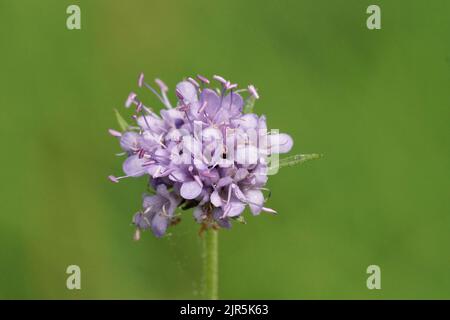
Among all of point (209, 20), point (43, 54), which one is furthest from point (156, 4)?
point (43, 54)

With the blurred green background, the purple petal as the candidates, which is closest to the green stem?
the purple petal

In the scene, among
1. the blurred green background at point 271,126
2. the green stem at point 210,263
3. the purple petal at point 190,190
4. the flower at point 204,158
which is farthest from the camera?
the blurred green background at point 271,126

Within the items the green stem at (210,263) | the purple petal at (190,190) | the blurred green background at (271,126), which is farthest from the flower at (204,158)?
the blurred green background at (271,126)

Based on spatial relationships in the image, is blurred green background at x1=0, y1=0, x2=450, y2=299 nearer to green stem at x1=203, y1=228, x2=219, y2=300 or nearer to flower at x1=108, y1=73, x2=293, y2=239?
green stem at x1=203, y1=228, x2=219, y2=300

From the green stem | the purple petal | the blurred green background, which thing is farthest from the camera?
the blurred green background

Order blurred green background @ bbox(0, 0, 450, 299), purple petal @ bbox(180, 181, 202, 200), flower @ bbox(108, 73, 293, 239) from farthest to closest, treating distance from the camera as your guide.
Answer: blurred green background @ bbox(0, 0, 450, 299)
flower @ bbox(108, 73, 293, 239)
purple petal @ bbox(180, 181, 202, 200)

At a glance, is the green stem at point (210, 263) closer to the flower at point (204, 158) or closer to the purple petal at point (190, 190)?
the flower at point (204, 158)

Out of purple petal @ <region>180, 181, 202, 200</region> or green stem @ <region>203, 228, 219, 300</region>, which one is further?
green stem @ <region>203, 228, 219, 300</region>
